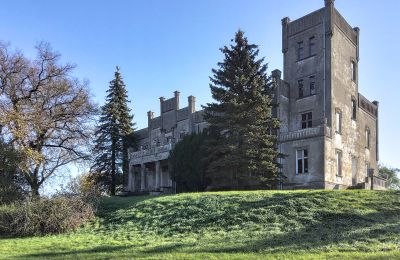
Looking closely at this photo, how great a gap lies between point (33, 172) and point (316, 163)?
765 inches

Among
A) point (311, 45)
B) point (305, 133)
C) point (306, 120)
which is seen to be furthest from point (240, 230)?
point (311, 45)

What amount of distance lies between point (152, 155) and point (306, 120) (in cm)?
1555

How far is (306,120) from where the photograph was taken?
36812 mm

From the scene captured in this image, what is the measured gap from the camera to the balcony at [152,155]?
1683 inches

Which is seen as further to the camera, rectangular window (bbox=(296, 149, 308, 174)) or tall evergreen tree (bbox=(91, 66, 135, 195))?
tall evergreen tree (bbox=(91, 66, 135, 195))

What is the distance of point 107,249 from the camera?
572 inches

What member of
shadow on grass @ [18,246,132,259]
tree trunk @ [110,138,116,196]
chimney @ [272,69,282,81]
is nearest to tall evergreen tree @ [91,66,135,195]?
tree trunk @ [110,138,116,196]

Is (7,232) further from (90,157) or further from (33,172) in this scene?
(90,157)

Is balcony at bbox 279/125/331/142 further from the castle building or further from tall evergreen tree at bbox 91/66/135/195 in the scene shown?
tall evergreen tree at bbox 91/66/135/195

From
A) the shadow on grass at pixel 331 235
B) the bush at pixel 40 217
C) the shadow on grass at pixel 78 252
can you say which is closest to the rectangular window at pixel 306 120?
the shadow on grass at pixel 331 235

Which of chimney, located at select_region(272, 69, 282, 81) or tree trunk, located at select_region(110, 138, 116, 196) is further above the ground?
chimney, located at select_region(272, 69, 282, 81)

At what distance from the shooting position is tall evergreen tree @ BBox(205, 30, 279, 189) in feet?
92.2

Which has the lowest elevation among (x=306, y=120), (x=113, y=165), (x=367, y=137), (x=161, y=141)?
(x=113, y=165)

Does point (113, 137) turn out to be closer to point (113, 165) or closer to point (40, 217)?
point (113, 165)
